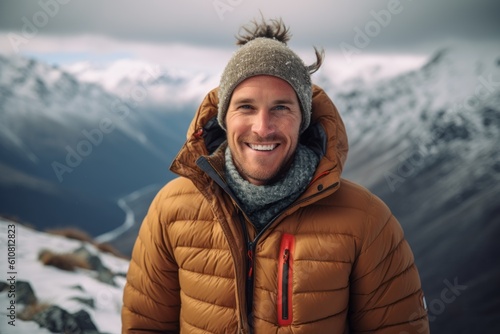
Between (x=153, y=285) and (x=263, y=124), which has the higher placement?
(x=263, y=124)

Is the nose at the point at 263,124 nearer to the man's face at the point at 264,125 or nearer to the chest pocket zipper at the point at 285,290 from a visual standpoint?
the man's face at the point at 264,125

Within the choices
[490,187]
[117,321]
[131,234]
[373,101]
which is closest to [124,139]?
[131,234]

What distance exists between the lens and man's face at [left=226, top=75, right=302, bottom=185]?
4.02 feet

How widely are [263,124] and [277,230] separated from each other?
0.31 metres

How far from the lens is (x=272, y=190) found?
48.0 inches

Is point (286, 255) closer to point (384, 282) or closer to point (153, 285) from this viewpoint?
point (384, 282)

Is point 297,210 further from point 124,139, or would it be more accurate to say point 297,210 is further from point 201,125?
point 124,139

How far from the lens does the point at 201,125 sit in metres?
1.41

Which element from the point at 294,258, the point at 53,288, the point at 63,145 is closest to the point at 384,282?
the point at 294,258

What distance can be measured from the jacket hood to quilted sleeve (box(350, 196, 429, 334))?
178 millimetres

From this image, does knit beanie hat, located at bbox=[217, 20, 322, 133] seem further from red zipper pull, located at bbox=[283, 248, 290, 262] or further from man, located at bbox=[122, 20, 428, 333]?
red zipper pull, located at bbox=[283, 248, 290, 262]

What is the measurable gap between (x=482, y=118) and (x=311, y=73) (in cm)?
704

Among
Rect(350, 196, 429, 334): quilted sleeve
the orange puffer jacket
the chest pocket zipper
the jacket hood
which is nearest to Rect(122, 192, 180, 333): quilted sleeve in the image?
the orange puffer jacket

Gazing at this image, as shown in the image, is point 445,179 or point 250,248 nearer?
point 250,248
